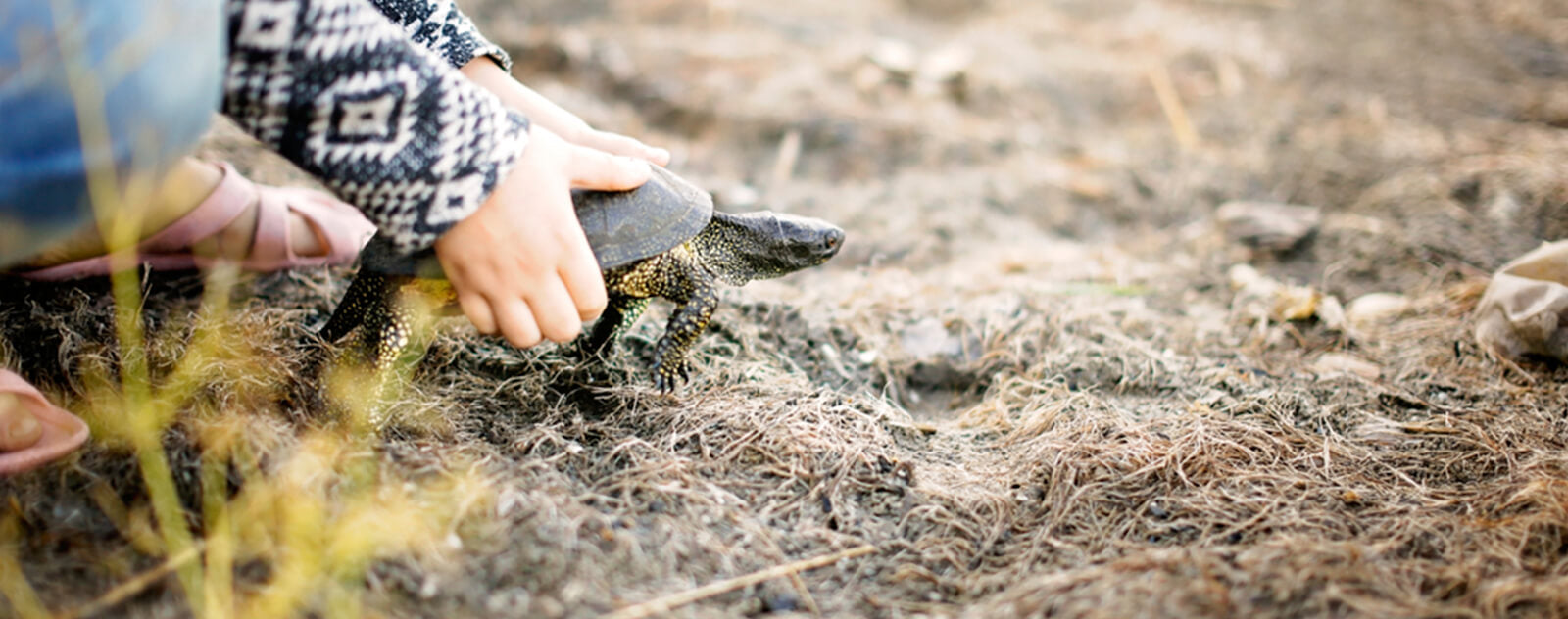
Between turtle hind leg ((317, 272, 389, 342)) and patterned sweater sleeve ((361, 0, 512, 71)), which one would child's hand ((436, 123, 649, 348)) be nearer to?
turtle hind leg ((317, 272, 389, 342))

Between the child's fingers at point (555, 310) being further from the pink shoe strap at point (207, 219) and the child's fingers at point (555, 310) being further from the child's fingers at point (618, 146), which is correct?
the pink shoe strap at point (207, 219)

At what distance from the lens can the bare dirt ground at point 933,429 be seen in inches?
64.8

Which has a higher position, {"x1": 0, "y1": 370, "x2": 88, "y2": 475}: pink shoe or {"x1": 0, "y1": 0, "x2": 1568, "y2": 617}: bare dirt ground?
{"x1": 0, "y1": 370, "x2": 88, "y2": 475}: pink shoe

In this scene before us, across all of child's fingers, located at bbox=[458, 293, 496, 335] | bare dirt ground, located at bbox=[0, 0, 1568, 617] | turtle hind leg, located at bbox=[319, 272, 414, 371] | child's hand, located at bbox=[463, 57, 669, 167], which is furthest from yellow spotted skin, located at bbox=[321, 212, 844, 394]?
child's hand, located at bbox=[463, 57, 669, 167]

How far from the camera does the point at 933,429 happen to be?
259cm

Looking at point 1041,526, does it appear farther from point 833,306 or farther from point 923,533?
point 833,306

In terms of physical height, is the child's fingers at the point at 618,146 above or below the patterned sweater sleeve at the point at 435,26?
below

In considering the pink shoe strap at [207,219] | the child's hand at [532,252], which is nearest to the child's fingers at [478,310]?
the child's hand at [532,252]

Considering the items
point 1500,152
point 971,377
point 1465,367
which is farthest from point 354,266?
point 1500,152

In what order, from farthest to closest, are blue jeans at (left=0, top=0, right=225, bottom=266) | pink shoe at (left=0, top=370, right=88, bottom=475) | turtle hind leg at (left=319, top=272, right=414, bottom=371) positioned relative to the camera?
turtle hind leg at (left=319, top=272, right=414, bottom=371)
pink shoe at (left=0, top=370, right=88, bottom=475)
blue jeans at (left=0, top=0, right=225, bottom=266)

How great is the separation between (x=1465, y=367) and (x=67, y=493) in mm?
3827

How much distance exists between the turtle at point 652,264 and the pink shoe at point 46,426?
57 centimetres

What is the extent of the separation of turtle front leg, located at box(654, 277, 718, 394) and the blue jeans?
3.77 ft

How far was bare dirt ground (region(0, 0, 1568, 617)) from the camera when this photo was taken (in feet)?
5.40
